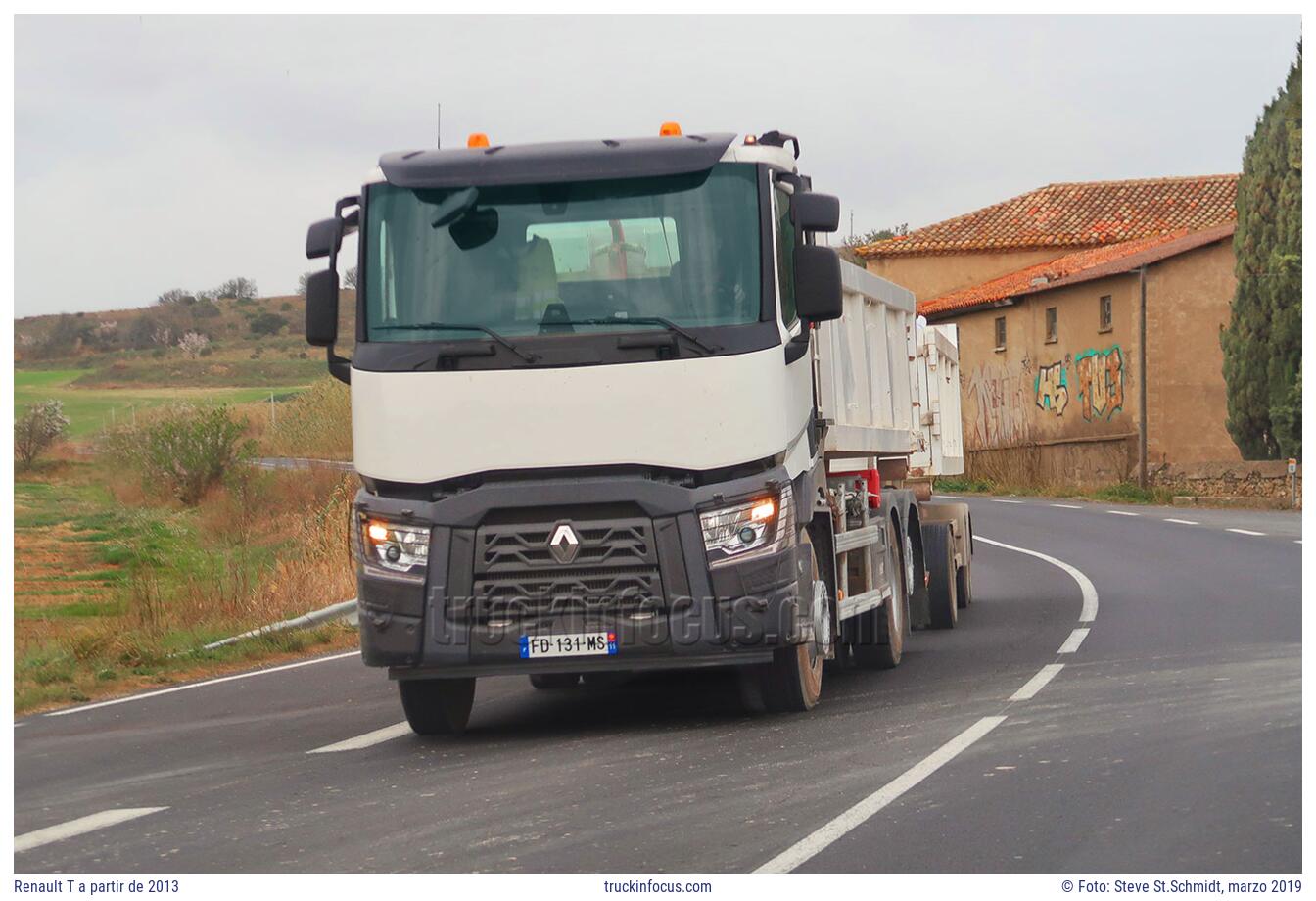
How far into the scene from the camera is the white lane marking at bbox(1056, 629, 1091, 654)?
542 inches

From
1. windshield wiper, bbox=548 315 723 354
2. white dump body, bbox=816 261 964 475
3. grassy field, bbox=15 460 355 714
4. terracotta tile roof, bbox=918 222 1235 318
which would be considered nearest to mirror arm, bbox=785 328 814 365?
windshield wiper, bbox=548 315 723 354

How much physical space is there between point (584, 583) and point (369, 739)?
183 cm

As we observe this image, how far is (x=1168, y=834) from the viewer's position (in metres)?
6.77

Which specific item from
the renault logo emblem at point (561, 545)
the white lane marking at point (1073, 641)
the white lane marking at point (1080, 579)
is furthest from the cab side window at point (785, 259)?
the white lane marking at point (1080, 579)

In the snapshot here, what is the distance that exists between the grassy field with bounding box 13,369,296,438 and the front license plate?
210ft

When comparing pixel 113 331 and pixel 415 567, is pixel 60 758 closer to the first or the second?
pixel 415 567

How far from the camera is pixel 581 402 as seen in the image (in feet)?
31.0

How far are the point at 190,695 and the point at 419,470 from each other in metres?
4.54

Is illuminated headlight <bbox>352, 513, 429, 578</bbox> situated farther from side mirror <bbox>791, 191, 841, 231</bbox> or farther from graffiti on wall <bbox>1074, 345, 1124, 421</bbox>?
graffiti on wall <bbox>1074, 345, 1124, 421</bbox>

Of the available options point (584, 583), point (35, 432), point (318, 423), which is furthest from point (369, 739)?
point (35, 432)

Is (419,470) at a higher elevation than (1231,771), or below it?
higher

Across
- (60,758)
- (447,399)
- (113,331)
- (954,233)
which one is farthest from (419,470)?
(113,331)

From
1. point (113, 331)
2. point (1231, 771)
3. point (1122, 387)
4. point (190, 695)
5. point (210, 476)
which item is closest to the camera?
point (1231, 771)

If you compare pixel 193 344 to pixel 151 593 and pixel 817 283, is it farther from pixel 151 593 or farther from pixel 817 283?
pixel 817 283
